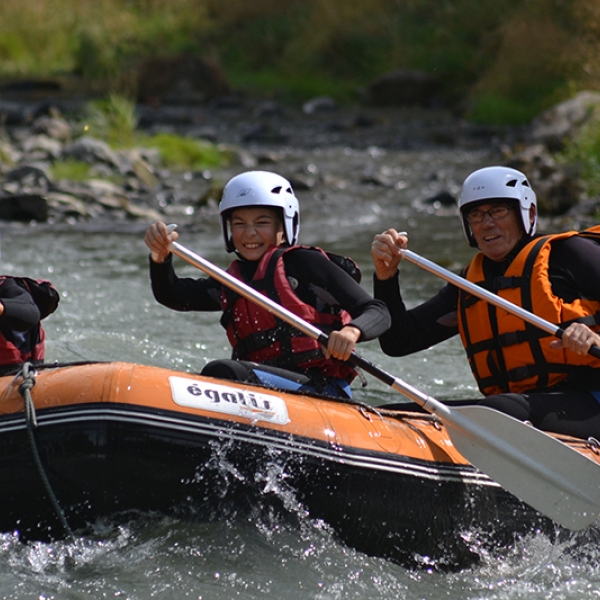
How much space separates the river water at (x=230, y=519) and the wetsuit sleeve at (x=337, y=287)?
0.84 meters

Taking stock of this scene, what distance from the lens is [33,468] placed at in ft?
11.6

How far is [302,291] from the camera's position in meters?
4.39

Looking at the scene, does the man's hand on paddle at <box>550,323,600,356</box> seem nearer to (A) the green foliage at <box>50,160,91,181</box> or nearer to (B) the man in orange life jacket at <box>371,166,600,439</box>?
(B) the man in orange life jacket at <box>371,166,600,439</box>

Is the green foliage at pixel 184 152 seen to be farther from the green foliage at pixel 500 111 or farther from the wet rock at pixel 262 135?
the green foliage at pixel 500 111

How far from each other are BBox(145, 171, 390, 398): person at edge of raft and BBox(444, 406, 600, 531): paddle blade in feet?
2.14

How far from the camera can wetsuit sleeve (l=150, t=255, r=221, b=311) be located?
4559 millimetres

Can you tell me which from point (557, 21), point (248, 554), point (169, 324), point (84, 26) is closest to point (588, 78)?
point (557, 21)

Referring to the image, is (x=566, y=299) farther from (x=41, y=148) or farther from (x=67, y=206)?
(x=41, y=148)

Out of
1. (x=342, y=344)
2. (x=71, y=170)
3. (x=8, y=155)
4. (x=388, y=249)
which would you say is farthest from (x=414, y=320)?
(x=8, y=155)

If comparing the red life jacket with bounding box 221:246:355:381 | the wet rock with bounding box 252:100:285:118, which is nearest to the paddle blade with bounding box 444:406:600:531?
the red life jacket with bounding box 221:246:355:381

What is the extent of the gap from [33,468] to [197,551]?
0.64 metres

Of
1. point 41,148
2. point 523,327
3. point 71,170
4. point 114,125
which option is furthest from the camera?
point 114,125

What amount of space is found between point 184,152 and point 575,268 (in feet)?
38.1

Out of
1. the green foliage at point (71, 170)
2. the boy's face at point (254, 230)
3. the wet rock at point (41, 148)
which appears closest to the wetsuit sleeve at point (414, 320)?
the boy's face at point (254, 230)
